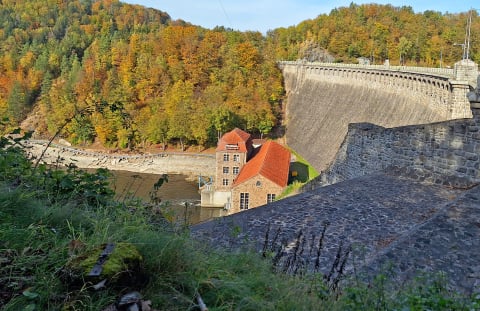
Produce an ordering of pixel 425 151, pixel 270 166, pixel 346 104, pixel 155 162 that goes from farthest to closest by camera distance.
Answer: pixel 155 162
pixel 346 104
pixel 270 166
pixel 425 151

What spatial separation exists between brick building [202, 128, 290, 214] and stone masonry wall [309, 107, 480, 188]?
14.8 m

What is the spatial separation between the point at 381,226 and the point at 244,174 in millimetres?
22324

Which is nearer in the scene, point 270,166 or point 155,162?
point 270,166

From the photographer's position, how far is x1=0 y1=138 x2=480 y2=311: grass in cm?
242

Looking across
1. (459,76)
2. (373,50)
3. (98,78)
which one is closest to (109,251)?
(459,76)

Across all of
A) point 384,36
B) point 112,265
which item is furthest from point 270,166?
point 384,36

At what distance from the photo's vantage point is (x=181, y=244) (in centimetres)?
304

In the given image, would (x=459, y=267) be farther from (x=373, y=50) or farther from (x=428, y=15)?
(x=428, y=15)

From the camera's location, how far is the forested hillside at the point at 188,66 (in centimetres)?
4472

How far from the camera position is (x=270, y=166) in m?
27.5

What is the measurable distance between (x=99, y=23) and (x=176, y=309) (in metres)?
91.2

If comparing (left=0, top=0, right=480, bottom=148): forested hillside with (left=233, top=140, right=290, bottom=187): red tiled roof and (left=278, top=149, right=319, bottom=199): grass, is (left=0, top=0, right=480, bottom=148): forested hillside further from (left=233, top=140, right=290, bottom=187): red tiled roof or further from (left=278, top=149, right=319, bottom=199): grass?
(left=233, top=140, right=290, bottom=187): red tiled roof

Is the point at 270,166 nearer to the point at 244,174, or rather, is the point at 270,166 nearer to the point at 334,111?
the point at 244,174

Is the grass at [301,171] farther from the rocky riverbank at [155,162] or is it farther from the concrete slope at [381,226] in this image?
the concrete slope at [381,226]
